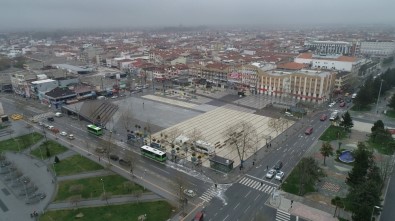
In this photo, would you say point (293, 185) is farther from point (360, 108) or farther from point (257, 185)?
point (360, 108)

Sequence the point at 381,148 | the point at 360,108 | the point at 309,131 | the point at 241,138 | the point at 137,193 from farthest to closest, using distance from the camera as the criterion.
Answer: the point at 360,108
the point at 309,131
the point at 241,138
the point at 381,148
the point at 137,193

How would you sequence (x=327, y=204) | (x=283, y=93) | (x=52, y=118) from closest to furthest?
(x=327, y=204), (x=52, y=118), (x=283, y=93)

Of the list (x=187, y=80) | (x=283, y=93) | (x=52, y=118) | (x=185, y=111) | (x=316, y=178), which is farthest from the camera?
(x=187, y=80)

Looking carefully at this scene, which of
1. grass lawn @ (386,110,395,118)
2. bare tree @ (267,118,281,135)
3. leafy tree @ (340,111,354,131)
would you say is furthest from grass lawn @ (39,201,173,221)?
grass lawn @ (386,110,395,118)

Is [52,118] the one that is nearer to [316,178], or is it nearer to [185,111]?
[185,111]

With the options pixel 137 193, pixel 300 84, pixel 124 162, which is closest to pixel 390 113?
pixel 300 84

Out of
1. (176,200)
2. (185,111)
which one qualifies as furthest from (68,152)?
(185,111)
